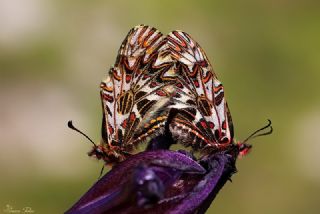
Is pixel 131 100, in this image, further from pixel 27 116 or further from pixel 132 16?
pixel 132 16

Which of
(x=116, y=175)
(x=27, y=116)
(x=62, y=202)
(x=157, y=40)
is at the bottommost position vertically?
(x=62, y=202)

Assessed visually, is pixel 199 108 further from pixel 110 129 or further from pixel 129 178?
pixel 129 178

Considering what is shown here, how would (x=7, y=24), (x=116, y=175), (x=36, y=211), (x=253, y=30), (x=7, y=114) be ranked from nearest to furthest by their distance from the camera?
(x=116, y=175) < (x=36, y=211) < (x=7, y=114) < (x=7, y=24) < (x=253, y=30)

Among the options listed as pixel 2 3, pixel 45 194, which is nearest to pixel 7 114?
pixel 45 194

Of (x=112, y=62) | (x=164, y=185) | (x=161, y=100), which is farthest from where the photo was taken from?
(x=112, y=62)

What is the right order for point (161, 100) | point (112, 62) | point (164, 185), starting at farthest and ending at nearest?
point (112, 62) → point (161, 100) → point (164, 185)

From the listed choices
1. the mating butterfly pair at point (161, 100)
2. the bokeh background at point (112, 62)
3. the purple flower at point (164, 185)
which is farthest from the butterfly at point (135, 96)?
the bokeh background at point (112, 62)

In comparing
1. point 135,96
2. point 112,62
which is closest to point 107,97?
point 135,96
